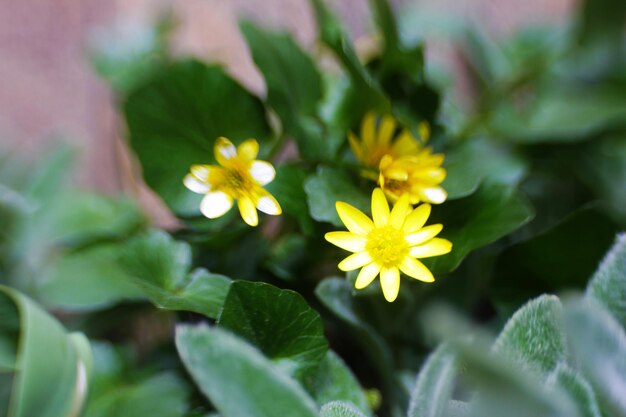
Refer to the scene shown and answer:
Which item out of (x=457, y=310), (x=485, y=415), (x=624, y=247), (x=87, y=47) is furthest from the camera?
(x=87, y=47)

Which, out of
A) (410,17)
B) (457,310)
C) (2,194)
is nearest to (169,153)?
(2,194)

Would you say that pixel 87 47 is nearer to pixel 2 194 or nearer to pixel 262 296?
pixel 2 194

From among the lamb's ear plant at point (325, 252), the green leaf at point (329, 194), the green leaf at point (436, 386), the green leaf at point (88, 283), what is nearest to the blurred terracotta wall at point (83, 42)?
the lamb's ear plant at point (325, 252)

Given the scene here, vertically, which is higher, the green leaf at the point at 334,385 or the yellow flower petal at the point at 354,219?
the yellow flower petal at the point at 354,219

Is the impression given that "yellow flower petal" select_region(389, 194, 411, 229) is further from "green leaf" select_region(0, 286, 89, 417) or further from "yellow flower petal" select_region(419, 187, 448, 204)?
"green leaf" select_region(0, 286, 89, 417)

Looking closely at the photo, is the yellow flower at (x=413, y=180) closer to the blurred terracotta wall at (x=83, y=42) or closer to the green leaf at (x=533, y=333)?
the green leaf at (x=533, y=333)

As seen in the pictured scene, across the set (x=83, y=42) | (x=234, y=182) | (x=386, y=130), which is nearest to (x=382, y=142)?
(x=386, y=130)
